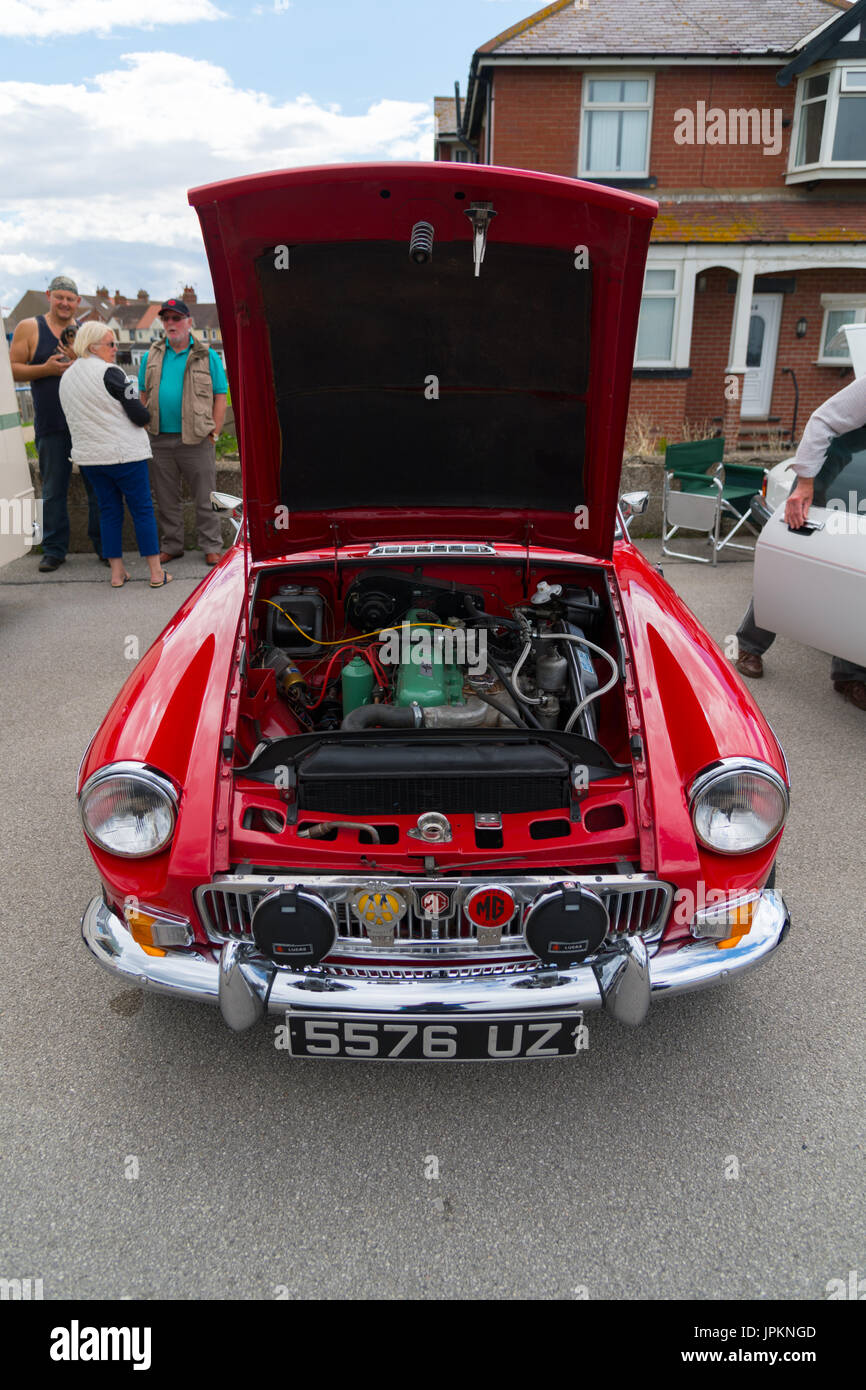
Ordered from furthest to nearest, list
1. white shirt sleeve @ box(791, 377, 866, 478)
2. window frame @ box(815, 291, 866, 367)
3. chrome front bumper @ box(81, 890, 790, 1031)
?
window frame @ box(815, 291, 866, 367) < white shirt sleeve @ box(791, 377, 866, 478) < chrome front bumper @ box(81, 890, 790, 1031)

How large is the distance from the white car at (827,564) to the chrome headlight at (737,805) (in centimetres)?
224

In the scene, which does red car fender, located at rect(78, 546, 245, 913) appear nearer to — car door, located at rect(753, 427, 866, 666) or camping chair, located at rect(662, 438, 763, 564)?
car door, located at rect(753, 427, 866, 666)

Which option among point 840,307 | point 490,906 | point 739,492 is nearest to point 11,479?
point 490,906

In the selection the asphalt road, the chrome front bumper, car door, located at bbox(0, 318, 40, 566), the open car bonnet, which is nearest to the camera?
the asphalt road

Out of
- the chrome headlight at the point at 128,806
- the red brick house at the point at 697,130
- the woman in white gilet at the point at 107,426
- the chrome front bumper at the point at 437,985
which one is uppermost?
the red brick house at the point at 697,130

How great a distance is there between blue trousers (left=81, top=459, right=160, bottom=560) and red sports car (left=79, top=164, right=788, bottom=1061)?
3497 mm

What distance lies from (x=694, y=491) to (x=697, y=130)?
27.7 feet

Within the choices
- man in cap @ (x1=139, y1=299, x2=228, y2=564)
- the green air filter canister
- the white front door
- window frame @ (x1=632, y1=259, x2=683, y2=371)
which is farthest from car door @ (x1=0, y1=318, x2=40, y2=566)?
the white front door

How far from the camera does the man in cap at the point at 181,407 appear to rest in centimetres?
636

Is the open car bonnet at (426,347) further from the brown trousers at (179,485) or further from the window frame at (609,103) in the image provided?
the window frame at (609,103)

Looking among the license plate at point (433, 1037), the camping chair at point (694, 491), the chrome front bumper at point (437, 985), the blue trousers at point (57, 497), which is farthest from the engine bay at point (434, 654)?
the camping chair at point (694, 491)

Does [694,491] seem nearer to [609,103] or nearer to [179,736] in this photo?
[179,736]

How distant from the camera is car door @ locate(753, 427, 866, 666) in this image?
4.02 m

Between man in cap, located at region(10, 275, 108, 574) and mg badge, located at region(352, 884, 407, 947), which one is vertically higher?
man in cap, located at region(10, 275, 108, 574)
